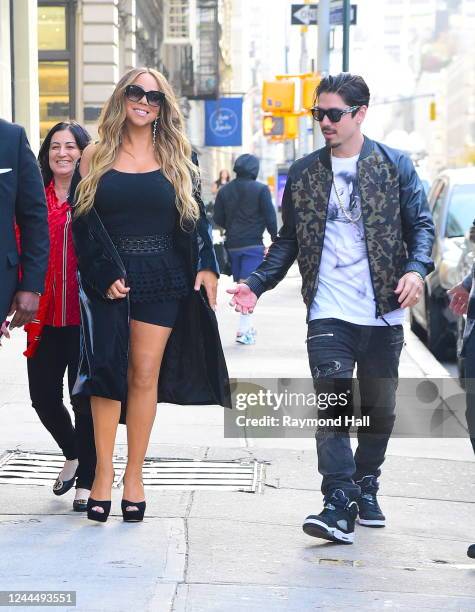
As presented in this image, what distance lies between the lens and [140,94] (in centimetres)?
575

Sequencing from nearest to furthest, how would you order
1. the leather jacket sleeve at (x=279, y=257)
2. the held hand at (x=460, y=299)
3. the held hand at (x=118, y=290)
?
the held hand at (x=118, y=290), the held hand at (x=460, y=299), the leather jacket sleeve at (x=279, y=257)

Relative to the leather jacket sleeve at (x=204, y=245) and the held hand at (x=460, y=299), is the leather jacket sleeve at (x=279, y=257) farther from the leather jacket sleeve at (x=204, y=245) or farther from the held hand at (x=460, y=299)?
the held hand at (x=460, y=299)

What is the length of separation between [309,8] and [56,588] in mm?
21534

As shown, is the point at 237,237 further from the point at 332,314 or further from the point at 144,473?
the point at 332,314

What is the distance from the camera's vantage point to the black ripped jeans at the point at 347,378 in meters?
5.68

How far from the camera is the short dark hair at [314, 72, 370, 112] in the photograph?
5.75 m

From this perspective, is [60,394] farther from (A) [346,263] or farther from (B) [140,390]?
(A) [346,263]

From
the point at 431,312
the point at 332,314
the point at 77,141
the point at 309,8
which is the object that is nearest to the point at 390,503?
the point at 332,314

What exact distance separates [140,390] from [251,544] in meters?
0.84

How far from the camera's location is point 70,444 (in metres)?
6.46

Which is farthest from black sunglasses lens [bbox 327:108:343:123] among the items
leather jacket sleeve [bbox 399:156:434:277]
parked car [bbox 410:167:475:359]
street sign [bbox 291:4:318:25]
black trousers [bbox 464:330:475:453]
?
street sign [bbox 291:4:318:25]

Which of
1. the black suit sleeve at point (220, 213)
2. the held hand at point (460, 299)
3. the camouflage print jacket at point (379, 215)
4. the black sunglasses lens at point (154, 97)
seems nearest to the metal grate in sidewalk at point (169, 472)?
the camouflage print jacket at point (379, 215)

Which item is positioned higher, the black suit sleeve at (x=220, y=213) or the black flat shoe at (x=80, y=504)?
the black suit sleeve at (x=220, y=213)

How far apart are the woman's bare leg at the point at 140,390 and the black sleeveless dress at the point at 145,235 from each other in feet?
0.20
